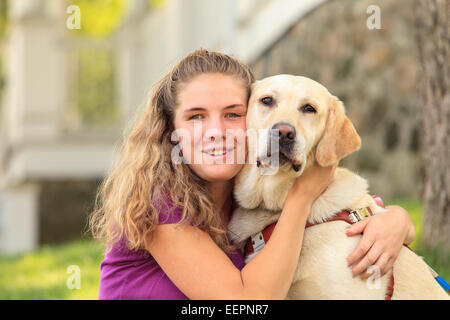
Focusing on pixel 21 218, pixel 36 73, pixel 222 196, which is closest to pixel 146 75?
pixel 36 73

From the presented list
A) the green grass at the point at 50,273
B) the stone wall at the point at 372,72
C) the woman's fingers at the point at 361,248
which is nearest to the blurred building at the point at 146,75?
the stone wall at the point at 372,72

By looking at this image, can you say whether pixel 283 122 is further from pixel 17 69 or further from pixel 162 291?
pixel 17 69

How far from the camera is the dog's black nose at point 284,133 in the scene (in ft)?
8.05

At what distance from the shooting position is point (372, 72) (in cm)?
680

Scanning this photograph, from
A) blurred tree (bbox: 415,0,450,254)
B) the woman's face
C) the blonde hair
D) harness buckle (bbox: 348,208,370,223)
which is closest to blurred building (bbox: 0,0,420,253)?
blurred tree (bbox: 415,0,450,254)

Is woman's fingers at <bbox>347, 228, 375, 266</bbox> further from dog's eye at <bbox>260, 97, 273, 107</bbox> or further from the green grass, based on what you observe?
the green grass

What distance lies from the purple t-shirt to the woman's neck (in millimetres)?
262

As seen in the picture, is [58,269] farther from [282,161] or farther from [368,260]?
[368,260]

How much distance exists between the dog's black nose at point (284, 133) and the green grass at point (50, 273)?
241 centimetres

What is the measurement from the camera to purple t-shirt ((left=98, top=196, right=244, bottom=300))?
2.48m

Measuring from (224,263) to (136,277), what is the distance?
1.46ft

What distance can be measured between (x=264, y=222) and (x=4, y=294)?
3.31 meters
